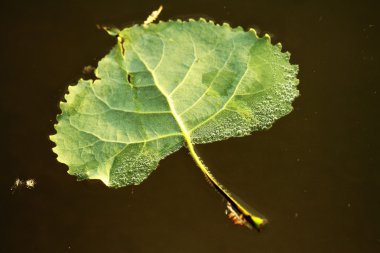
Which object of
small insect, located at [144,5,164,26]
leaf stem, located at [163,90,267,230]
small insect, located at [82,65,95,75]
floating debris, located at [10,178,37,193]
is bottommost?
floating debris, located at [10,178,37,193]

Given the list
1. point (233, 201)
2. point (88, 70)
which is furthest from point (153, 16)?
point (233, 201)

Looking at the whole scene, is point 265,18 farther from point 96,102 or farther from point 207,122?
point 96,102

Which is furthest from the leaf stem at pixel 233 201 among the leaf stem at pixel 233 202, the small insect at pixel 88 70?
the small insect at pixel 88 70

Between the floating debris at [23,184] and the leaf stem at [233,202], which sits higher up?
the leaf stem at [233,202]

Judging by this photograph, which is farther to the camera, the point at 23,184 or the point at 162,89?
the point at 23,184

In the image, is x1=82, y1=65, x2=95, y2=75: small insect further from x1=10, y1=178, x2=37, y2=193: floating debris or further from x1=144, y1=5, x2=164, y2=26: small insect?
x1=10, y1=178, x2=37, y2=193: floating debris

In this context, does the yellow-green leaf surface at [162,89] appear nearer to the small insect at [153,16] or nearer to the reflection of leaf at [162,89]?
the reflection of leaf at [162,89]

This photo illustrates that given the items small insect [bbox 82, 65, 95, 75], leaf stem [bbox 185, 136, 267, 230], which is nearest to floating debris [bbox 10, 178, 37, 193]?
small insect [bbox 82, 65, 95, 75]

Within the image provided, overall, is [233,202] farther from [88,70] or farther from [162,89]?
[88,70]
